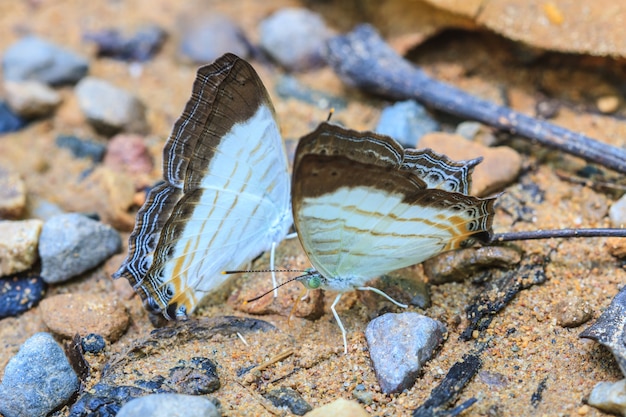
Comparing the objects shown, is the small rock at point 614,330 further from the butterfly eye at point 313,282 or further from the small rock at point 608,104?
the small rock at point 608,104

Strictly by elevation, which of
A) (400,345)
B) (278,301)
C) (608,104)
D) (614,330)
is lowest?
(278,301)

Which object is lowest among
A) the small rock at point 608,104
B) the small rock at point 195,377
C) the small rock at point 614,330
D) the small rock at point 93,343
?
the small rock at point 93,343

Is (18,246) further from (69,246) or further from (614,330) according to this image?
(614,330)

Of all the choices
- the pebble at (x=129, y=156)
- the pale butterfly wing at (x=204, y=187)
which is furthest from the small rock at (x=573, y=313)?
the pebble at (x=129, y=156)

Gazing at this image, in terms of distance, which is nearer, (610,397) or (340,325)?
(610,397)

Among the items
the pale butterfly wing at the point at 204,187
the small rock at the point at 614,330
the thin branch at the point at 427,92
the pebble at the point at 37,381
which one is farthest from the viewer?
the thin branch at the point at 427,92

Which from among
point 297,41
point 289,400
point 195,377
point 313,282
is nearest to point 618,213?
point 313,282
